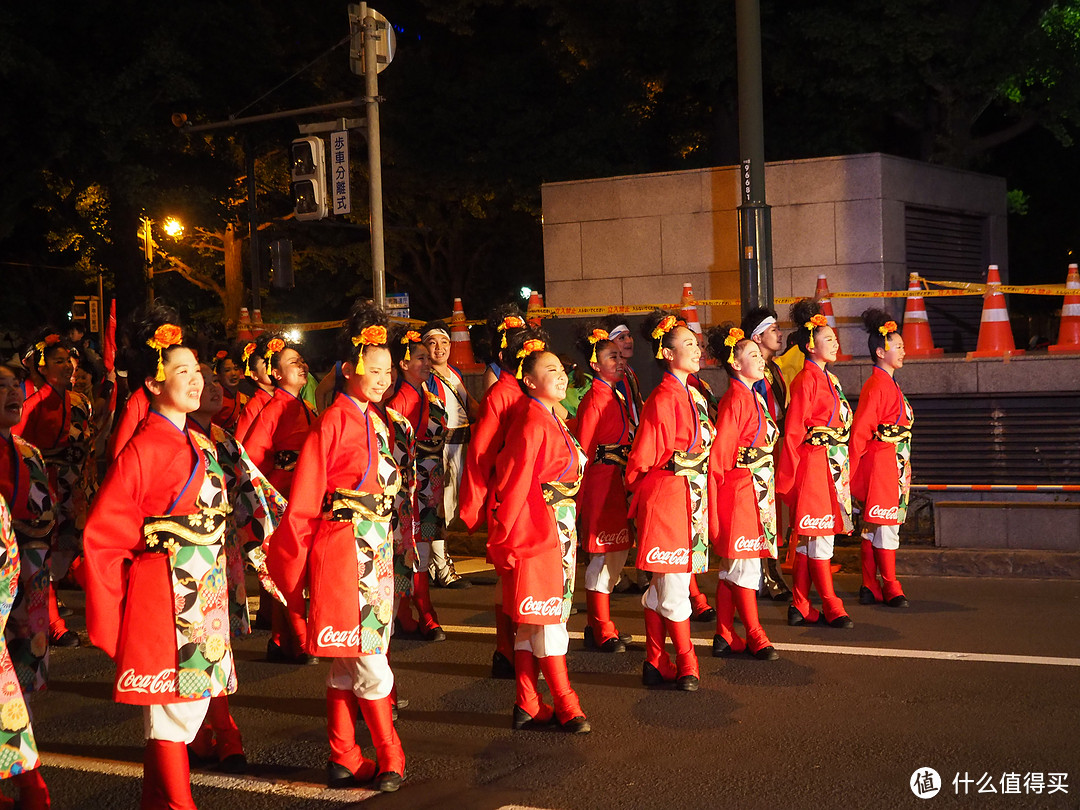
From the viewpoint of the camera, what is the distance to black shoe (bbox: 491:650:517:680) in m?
6.67

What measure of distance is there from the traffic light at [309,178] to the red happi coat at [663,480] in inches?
249

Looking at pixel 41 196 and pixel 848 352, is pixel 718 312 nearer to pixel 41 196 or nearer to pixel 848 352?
pixel 848 352

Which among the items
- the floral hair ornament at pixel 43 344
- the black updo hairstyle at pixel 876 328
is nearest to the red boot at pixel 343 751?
the black updo hairstyle at pixel 876 328

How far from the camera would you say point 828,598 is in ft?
24.5

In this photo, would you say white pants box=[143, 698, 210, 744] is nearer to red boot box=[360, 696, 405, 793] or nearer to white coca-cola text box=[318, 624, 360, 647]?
white coca-cola text box=[318, 624, 360, 647]

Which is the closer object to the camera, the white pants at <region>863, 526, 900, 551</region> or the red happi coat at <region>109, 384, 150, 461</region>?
the red happi coat at <region>109, 384, 150, 461</region>

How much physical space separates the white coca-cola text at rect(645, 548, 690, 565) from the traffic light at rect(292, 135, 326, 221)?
670 centimetres

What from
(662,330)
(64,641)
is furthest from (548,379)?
(64,641)

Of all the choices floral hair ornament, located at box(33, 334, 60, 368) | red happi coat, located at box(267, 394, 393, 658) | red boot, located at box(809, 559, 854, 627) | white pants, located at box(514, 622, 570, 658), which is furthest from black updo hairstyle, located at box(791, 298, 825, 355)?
floral hair ornament, located at box(33, 334, 60, 368)

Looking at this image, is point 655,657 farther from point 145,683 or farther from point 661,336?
point 145,683

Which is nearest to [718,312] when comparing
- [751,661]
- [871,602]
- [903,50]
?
[903,50]

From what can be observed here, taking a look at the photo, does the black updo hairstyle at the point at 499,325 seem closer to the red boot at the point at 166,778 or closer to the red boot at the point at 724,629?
the red boot at the point at 724,629

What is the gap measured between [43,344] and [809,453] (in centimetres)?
573

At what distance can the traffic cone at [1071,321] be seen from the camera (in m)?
11.0
